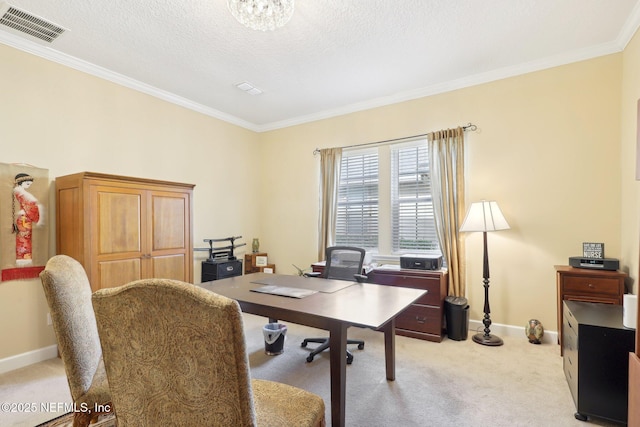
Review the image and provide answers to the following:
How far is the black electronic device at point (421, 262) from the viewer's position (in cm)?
338

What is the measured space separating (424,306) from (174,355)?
9.49 ft

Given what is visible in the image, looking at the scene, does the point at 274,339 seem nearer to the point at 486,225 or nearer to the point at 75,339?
the point at 75,339

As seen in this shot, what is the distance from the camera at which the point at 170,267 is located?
3.33 metres

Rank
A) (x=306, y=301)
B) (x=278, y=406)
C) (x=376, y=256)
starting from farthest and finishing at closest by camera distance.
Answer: (x=376, y=256) → (x=306, y=301) → (x=278, y=406)

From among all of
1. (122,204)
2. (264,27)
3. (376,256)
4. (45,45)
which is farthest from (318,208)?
(45,45)

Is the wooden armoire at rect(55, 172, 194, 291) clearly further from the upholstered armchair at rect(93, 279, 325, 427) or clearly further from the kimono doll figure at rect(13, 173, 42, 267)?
the upholstered armchair at rect(93, 279, 325, 427)

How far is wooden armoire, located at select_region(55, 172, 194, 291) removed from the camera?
8.80 ft

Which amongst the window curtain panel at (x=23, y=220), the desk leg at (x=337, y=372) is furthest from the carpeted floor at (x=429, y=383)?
the window curtain panel at (x=23, y=220)

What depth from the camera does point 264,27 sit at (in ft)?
6.91

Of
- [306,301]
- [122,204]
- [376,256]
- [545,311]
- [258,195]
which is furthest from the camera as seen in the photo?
[258,195]

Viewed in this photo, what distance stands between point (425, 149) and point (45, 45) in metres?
4.07

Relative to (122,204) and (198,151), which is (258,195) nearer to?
(198,151)

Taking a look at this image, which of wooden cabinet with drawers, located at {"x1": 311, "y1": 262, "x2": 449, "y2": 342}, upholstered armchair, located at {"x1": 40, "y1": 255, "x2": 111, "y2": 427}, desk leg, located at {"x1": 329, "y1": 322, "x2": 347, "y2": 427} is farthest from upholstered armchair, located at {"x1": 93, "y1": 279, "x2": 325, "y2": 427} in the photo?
wooden cabinet with drawers, located at {"x1": 311, "y1": 262, "x2": 449, "y2": 342}

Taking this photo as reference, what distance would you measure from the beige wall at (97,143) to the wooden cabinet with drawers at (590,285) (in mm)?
4110
